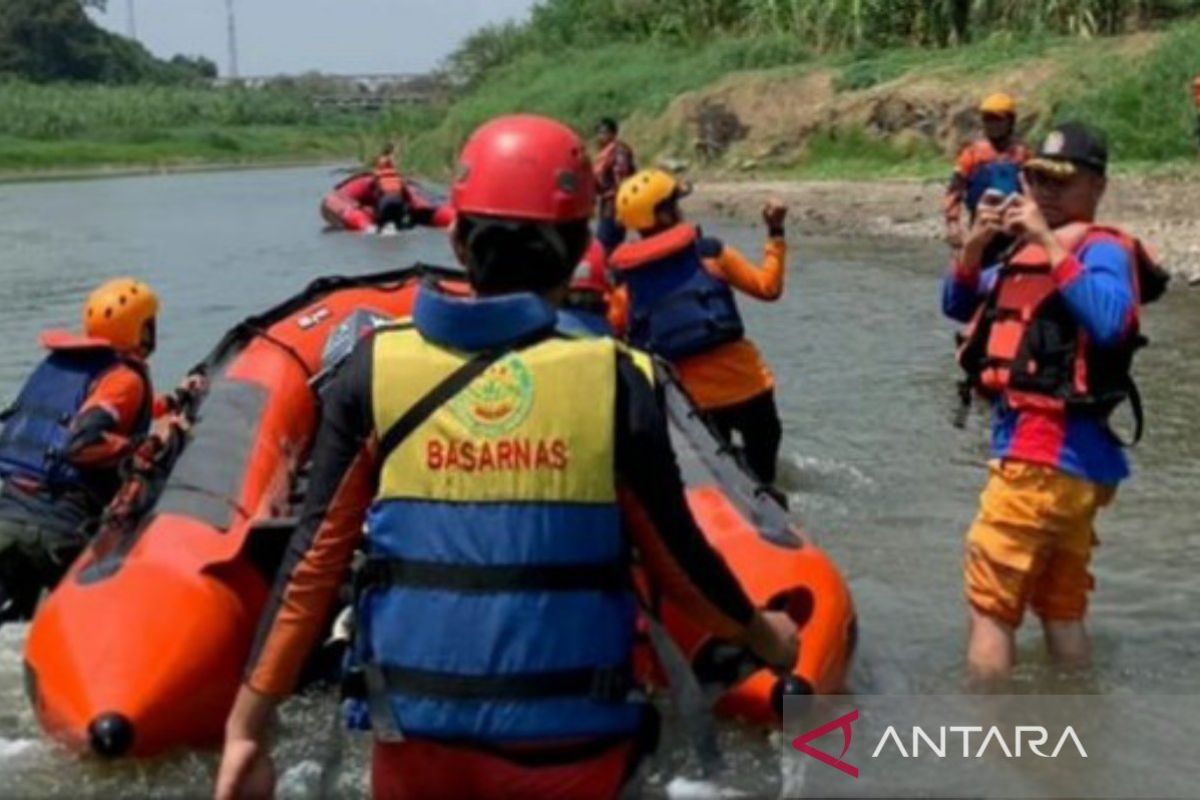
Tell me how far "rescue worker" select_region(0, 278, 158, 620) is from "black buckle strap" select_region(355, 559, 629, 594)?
3.32m

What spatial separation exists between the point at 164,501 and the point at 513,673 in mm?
3199

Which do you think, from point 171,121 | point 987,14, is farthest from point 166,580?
point 171,121

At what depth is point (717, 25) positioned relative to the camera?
39906 millimetres

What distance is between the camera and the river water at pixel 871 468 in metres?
5.42

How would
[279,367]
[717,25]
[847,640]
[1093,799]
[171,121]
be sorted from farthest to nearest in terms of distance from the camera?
1. [171,121]
2. [717,25]
3. [279,367]
4. [847,640]
5. [1093,799]

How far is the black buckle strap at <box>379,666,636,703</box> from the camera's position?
9.18 ft

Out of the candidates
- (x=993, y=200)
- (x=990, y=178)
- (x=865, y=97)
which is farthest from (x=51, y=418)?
(x=865, y=97)

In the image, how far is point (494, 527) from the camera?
9.19 feet

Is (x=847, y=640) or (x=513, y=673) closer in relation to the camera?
(x=513, y=673)

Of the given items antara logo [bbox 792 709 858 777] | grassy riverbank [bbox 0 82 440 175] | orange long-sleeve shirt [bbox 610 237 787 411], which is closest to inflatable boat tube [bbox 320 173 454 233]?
orange long-sleeve shirt [bbox 610 237 787 411]

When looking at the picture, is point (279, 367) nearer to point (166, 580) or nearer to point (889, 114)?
point (166, 580)

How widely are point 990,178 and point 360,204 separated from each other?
633 inches

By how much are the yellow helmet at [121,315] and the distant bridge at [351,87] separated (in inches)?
3429

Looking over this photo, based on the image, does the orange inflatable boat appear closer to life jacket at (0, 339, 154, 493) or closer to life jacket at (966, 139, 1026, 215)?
life jacket at (0, 339, 154, 493)
